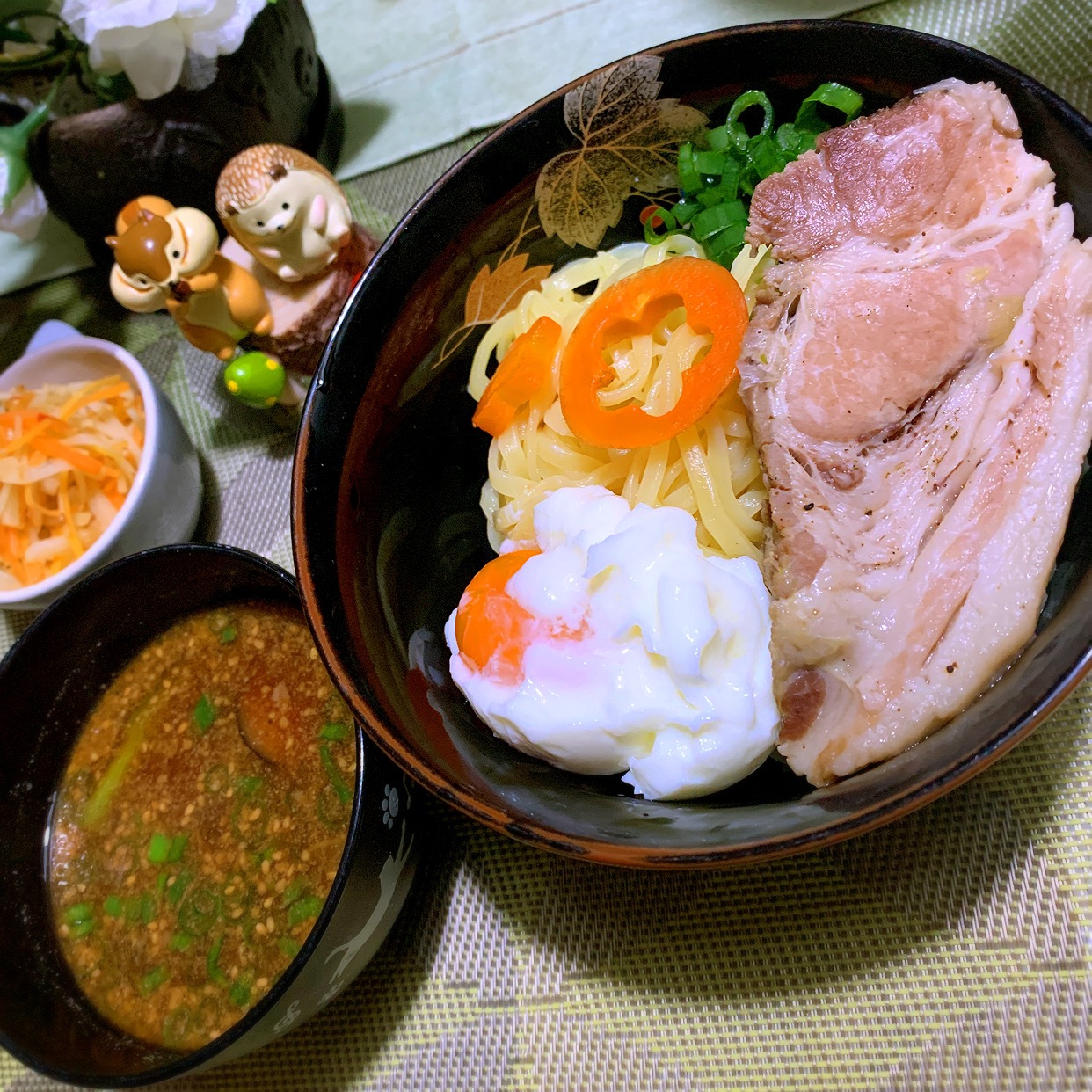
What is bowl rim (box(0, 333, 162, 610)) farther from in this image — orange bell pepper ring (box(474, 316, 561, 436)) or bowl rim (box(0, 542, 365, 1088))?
orange bell pepper ring (box(474, 316, 561, 436))

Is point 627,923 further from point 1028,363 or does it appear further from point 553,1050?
point 1028,363

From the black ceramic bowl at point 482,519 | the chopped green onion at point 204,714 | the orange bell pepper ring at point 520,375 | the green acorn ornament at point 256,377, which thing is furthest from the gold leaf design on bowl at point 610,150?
the chopped green onion at point 204,714

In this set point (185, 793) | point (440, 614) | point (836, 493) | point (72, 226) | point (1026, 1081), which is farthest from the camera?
point (72, 226)

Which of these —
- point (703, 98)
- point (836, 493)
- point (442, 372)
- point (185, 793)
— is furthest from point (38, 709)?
point (703, 98)

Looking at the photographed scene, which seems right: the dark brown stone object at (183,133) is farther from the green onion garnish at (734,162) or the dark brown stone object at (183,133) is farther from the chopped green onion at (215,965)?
the chopped green onion at (215,965)

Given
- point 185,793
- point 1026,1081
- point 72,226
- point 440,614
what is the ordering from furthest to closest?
1. point 72,226
2. point 185,793
3. point 440,614
4. point 1026,1081

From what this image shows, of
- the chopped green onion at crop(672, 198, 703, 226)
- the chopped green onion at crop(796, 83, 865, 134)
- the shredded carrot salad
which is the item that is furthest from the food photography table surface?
the shredded carrot salad
